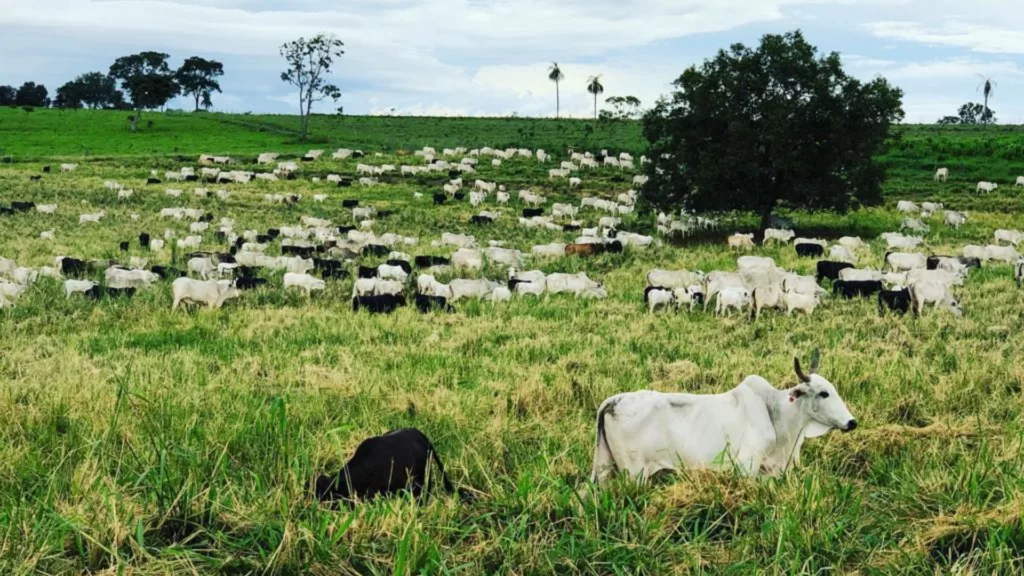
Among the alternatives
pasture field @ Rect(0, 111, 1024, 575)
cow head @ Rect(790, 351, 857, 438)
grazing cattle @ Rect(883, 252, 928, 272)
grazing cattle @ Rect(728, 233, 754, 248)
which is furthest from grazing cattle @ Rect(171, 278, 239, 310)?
grazing cattle @ Rect(728, 233, 754, 248)

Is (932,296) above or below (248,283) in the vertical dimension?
above

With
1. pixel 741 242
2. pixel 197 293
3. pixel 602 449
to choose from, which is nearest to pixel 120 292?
pixel 197 293

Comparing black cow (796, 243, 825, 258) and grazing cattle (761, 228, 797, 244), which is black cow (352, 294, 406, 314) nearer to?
black cow (796, 243, 825, 258)

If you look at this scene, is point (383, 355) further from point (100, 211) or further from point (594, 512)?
point (100, 211)

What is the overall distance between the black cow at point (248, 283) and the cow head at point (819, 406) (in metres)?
14.0

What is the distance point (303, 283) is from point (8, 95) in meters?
118

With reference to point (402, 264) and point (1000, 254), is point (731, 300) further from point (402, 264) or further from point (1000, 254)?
point (1000, 254)

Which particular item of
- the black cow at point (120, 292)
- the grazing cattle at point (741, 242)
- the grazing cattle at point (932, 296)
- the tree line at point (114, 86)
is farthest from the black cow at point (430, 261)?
the tree line at point (114, 86)

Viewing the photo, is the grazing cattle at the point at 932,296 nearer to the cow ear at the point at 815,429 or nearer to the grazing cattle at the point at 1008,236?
the cow ear at the point at 815,429

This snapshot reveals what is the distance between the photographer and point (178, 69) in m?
107

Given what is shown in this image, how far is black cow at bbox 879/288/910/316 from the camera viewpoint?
1510cm

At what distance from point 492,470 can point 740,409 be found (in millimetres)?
1739

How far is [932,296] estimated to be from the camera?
49.2 ft

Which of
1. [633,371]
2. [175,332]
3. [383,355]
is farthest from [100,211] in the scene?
[633,371]
